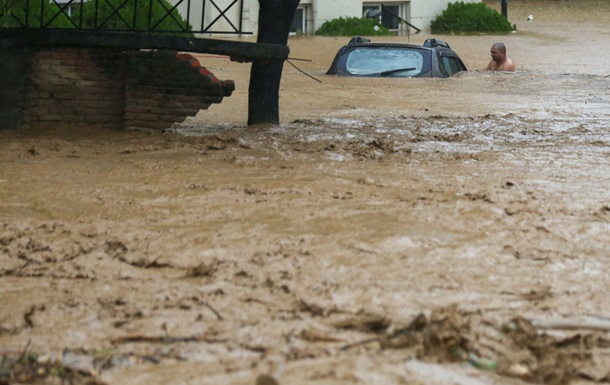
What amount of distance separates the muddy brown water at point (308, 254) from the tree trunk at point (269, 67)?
1.54 feet

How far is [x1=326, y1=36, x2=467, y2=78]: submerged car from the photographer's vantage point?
14781 millimetres

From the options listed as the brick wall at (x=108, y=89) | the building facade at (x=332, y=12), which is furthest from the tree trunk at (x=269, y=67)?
the building facade at (x=332, y=12)

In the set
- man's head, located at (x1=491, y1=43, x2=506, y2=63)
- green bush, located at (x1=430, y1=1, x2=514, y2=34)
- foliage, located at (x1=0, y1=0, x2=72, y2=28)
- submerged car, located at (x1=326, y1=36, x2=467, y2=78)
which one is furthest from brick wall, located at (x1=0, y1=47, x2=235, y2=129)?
green bush, located at (x1=430, y1=1, x2=514, y2=34)

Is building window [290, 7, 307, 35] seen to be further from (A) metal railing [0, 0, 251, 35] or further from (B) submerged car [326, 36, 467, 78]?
(B) submerged car [326, 36, 467, 78]

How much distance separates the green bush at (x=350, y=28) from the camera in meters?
27.0

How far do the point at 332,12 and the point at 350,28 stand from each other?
131cm

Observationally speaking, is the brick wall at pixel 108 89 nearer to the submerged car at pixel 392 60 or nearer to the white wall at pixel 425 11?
the submerged car at pixel 392 60

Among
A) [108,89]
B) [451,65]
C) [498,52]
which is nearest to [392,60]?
[451,65]

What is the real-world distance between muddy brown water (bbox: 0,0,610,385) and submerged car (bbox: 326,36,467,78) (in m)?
5.13

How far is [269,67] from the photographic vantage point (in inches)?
384

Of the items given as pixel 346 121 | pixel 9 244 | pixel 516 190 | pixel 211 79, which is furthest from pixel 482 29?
pixel 9 244

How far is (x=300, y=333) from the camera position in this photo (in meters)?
3.63

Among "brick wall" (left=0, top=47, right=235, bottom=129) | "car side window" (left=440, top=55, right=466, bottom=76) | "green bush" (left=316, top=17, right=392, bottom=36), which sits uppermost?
"green bush" (left=316, top=17, right=392, bottom=36)

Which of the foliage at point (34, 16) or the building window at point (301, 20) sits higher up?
the building window at point (301, 20)
